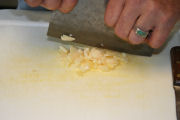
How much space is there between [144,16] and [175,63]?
13.3 inches

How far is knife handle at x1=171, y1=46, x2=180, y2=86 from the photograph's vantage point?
1156 mm

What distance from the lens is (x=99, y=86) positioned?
1146 millimetres

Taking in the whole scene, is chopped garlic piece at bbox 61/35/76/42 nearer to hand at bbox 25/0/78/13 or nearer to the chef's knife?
the chef's knife

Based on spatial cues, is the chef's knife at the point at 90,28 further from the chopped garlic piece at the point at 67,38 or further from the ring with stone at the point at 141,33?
the ring with stone at the point at 141,33

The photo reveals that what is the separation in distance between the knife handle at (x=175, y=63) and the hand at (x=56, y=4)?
0.51 m

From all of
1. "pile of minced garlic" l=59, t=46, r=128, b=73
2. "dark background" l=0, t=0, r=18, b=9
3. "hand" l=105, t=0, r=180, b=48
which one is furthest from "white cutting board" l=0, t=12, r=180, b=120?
"dark background" l=0, t=0, r=18, b=9

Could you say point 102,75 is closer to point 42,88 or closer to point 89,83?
point 89,83

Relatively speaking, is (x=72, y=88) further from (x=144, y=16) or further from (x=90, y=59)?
(x=144, y=16)

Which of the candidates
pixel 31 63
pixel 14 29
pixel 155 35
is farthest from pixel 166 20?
pixel 14 29

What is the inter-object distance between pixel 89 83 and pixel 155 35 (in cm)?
34

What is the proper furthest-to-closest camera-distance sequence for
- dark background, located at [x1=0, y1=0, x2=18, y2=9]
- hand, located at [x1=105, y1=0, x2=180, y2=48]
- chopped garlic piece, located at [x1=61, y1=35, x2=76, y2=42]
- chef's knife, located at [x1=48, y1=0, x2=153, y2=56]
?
dark background, located at [x1=0, y1=0, x2=18, y2=9] < chopped garlic piece, located at [x1=61, y1=35, x2=76, y2=42] < chef's knife, located at [x1=48, y1=0, x2=153, y2=56] < hand, located at [x1=105, y1=0, x2=180, y2=48]

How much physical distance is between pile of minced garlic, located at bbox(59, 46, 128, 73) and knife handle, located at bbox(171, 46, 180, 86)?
21cm

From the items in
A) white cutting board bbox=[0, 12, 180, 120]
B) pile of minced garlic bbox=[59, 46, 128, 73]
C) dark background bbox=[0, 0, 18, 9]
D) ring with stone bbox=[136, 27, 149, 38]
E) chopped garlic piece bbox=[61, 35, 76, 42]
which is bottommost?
dark background bbox=[0, 0, 18, 9]

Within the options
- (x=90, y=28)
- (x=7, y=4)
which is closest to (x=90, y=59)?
(x=90, y=28)
